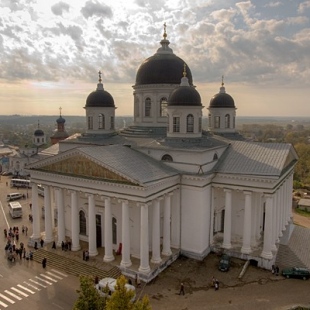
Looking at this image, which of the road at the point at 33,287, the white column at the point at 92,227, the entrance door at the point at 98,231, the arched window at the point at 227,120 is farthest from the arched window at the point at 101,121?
the road at the point at 33,287

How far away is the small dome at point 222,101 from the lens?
107 feet

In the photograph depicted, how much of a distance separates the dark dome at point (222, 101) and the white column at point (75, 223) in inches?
675

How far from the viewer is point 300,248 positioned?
81.3 ft

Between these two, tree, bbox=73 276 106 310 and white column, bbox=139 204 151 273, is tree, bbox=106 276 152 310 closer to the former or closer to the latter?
tree, bbox=73 276 106 310

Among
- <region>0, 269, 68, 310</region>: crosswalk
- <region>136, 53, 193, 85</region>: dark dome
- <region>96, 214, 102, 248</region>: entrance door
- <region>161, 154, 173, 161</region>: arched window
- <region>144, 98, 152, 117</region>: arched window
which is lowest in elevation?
<region>0, 269, 68, 310</region>: crosswalk

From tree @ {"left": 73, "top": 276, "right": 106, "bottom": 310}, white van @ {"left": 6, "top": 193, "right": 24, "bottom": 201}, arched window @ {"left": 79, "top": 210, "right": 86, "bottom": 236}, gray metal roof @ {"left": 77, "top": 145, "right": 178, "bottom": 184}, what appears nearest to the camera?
tree @ {"left": 73, "top": 276, "right": 106, "bottom": 310}

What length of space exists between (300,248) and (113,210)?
1416 centimetres

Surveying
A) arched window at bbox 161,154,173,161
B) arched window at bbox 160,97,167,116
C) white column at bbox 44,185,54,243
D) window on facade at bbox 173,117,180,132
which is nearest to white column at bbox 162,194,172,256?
arched window at bbox 161,154,173,161

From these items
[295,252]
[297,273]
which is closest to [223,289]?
[297,273]

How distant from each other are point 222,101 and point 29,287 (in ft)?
75.8

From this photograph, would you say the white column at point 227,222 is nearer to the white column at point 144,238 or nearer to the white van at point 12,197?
the white column at point 144,238

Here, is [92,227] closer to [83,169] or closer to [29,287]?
[83,169]

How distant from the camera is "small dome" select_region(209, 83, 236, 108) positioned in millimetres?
32562

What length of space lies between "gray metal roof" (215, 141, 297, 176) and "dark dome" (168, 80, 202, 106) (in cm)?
467
